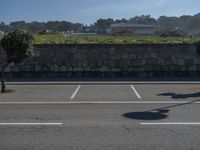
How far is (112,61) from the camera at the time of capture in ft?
68.1

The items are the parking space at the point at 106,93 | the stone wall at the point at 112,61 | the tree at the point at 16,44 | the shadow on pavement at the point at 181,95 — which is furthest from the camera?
the stone wall at the point at 112,61

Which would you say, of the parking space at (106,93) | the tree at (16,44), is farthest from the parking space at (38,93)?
the tree at (16,44)

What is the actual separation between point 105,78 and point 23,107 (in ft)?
28.1

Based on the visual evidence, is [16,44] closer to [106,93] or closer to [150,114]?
[106,93]

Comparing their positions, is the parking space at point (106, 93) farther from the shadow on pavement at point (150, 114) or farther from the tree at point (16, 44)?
the tree at point (16, 44)

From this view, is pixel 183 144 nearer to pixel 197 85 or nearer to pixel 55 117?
pixel 55 117

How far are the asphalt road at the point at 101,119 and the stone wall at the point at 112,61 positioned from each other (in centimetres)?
457

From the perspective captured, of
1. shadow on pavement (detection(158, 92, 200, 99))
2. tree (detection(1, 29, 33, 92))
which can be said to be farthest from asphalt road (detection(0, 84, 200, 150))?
tree (detection(1, 29, 33, 92))

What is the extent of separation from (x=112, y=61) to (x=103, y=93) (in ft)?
19.4

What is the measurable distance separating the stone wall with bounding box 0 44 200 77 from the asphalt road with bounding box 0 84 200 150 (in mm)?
4567

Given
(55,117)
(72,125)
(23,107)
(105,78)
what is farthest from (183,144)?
(105,78)

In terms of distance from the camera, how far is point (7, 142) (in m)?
7.55

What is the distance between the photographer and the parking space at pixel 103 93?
13.6 metres

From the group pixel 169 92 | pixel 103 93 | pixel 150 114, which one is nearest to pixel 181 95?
pixel 169 92
